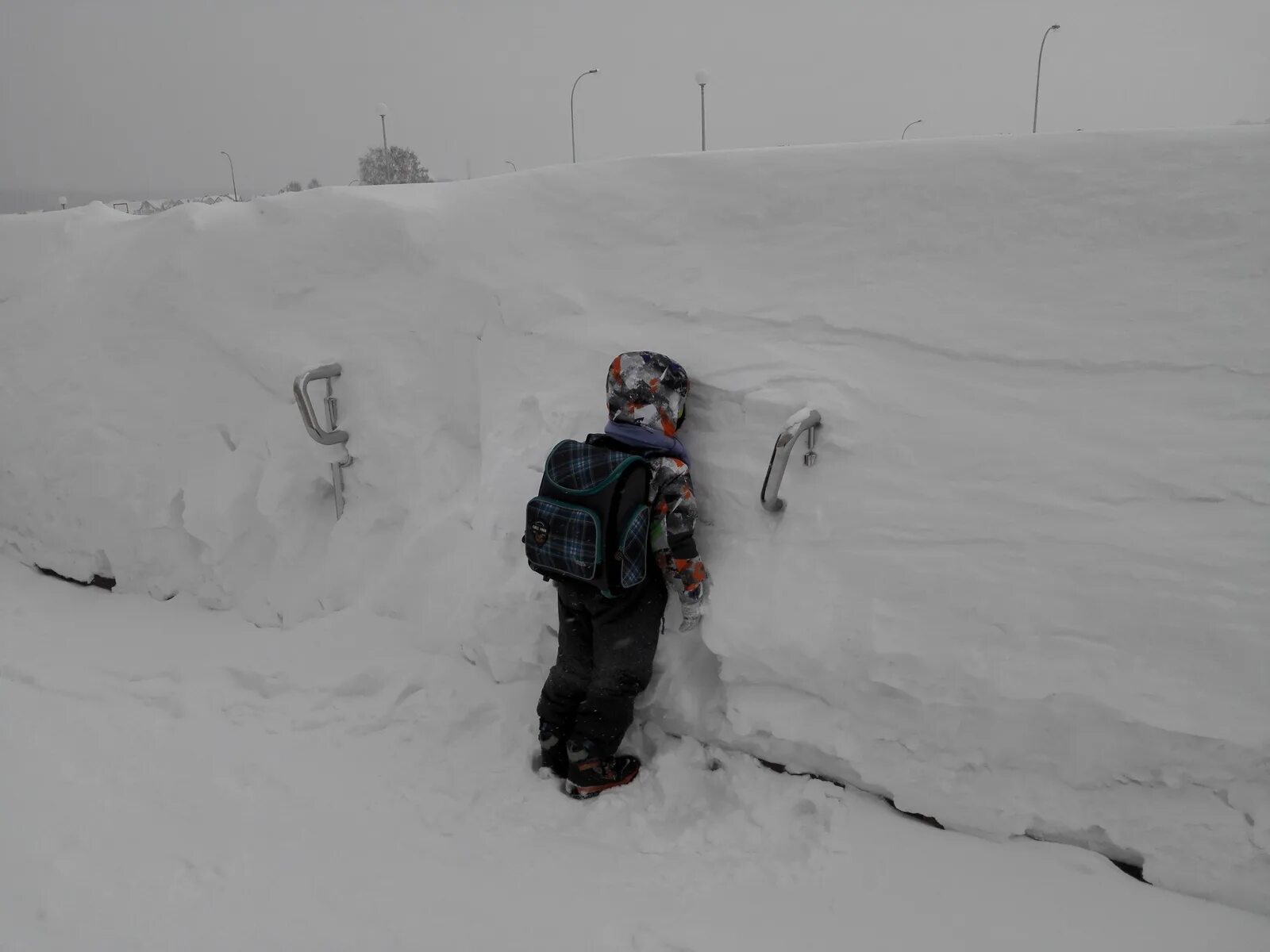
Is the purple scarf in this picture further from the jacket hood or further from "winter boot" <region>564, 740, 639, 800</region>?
"winter boot" <region>564, 740, 639, 800</region>

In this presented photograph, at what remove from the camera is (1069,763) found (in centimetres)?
185

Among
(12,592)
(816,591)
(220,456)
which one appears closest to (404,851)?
(816,591)

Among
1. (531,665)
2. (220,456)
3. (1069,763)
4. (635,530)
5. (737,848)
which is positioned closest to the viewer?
(1069,763)

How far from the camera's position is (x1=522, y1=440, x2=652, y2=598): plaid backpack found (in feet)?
7.16

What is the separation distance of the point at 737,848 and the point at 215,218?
134 inches

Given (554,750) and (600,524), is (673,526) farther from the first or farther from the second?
(554,750)

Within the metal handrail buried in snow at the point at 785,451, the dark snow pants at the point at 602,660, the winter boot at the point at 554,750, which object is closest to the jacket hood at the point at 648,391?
the metal handrail buried in snow at the point at 785,451

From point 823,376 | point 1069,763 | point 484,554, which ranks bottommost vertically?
point 1069,763

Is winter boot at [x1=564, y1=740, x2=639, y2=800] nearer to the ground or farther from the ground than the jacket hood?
nearer to the ground

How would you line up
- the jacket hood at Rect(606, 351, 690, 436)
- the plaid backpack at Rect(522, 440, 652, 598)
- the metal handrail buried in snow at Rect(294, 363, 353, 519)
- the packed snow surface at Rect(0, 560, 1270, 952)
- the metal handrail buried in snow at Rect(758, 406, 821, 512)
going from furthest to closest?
the metal handrail buried in snow at Rect(294, 363, 353, 519), the jacket hood at Rect(606, 351, 690, 436), the plaid backpack at Rect(522, 440, 652, 598), the metal handrail buried in snow at Rect(758, 406, 821, 512), the packed snow surface at Rect(0, 560, 1270, 952)

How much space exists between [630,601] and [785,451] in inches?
24.8

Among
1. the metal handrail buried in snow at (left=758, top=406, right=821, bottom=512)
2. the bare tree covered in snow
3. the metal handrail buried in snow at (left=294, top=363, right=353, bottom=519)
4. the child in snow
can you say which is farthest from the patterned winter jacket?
the bare tree covered in snow

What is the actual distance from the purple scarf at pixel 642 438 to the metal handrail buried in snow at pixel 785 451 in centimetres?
29

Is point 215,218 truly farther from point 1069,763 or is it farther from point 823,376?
point 1069,763
